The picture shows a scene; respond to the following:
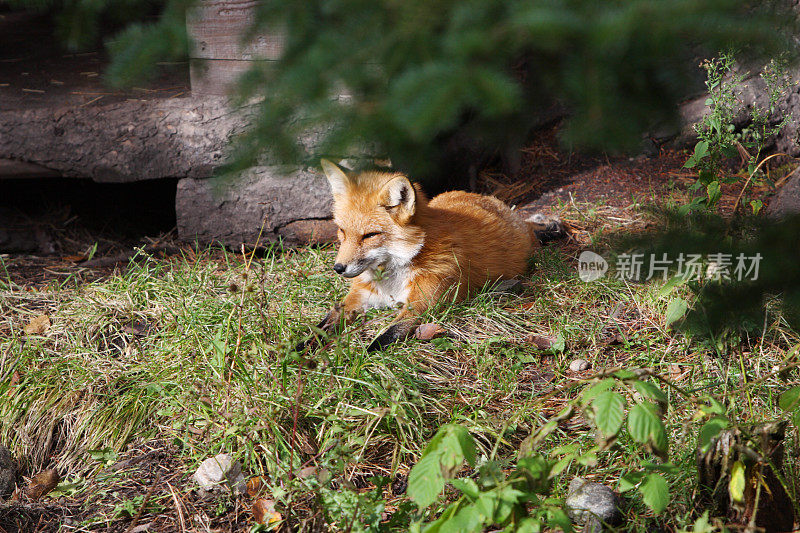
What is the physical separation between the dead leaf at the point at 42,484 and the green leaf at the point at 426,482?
1.93 meters

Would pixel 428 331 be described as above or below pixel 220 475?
above

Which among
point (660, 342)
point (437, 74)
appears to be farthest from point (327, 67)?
point (660, 342)

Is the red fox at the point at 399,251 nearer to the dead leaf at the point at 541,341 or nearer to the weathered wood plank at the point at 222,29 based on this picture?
the dead leaf at the point at 541,341

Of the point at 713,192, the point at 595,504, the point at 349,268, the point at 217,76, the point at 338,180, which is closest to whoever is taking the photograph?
the point at 595,504

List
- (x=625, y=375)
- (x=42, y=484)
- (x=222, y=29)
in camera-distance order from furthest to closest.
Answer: (x=222, y=29)
(x=42, y=484)
(x=625, y=375)

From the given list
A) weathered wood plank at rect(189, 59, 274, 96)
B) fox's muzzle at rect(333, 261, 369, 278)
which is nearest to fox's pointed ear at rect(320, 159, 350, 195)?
fox's muzzle at rect(333, 261, 369, 278)

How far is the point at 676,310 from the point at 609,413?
5.52ft

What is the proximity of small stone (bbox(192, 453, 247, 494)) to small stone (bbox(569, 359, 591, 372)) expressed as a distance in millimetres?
1657

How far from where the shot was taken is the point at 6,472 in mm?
2855

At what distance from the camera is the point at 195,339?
328 cm

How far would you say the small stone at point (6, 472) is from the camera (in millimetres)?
2817

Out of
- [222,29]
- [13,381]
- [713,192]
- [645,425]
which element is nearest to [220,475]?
[13,381]

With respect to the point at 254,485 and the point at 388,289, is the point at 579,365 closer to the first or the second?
the point at 388,289

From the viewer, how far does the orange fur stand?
341 cm
